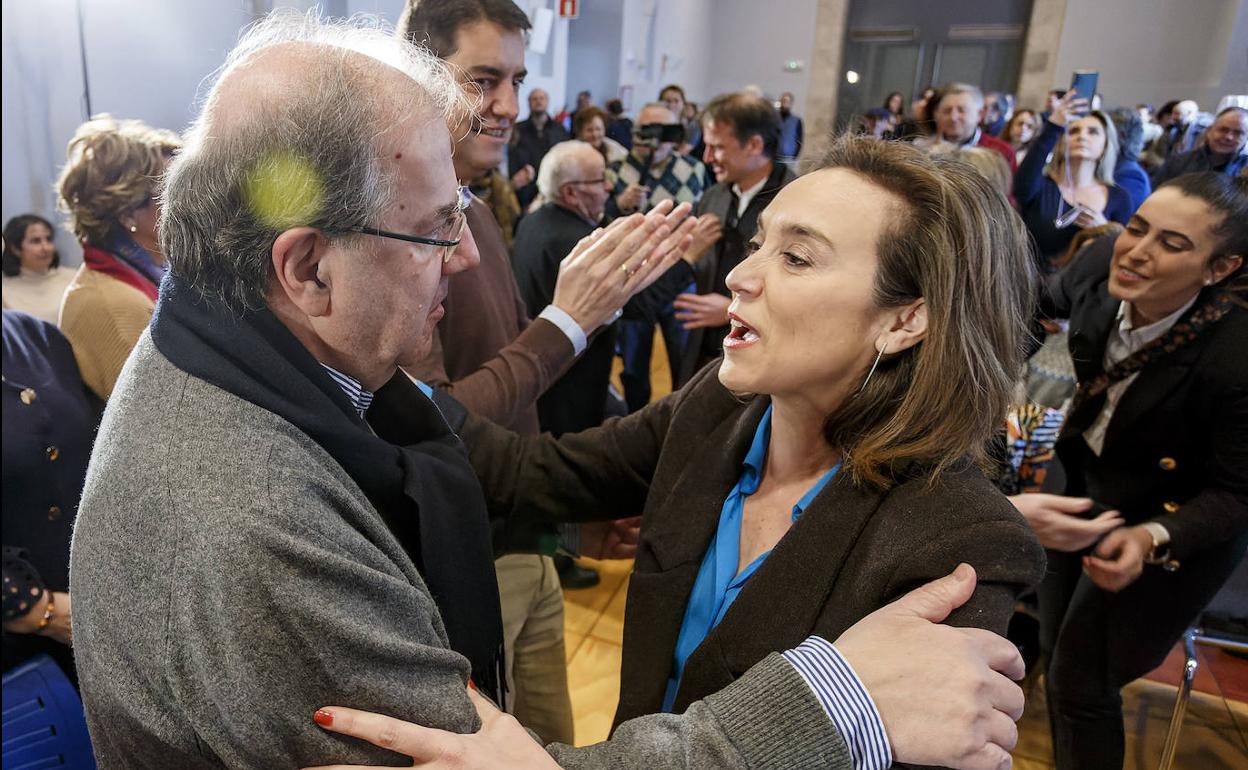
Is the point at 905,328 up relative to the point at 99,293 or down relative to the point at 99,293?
up

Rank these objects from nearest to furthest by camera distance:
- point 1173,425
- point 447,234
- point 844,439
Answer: point 447,234, point 844,439, point 1173,425

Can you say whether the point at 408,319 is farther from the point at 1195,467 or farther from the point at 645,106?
the point at 1195,467

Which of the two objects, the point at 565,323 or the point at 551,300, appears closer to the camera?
the point at 565,323

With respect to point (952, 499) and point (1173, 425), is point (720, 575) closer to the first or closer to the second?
point (952, 499)

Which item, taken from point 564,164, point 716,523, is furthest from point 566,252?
point 716,523

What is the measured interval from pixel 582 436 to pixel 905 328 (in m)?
0.65

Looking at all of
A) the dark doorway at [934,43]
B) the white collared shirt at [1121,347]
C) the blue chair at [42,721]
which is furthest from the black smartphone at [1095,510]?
the blue chair at [42,721]

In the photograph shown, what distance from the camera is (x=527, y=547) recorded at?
5.11 feet

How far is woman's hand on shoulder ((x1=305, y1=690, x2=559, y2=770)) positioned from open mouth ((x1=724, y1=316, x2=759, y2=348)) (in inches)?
25.5

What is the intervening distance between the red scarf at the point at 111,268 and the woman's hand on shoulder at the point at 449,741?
4.57ft

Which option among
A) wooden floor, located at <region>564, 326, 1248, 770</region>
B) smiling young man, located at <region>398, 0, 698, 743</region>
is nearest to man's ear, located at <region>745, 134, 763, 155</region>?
smiling young man, located at <region>398, 0, 698, 743</region>

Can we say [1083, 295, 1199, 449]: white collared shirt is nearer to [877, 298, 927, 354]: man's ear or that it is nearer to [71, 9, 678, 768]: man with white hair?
[877, 298, 927, 354]: man's ear

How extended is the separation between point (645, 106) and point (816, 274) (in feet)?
3.94

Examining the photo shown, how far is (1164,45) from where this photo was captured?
1.31m
